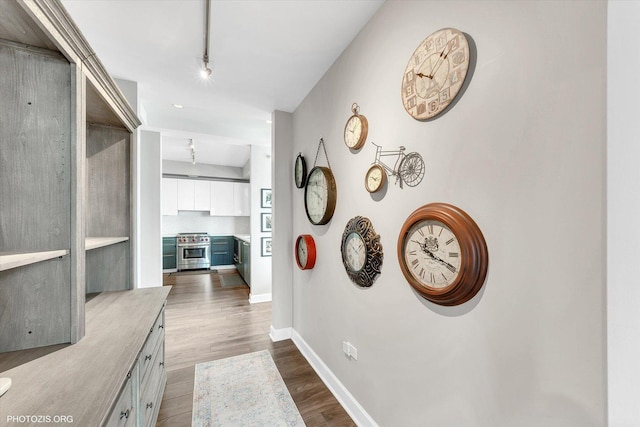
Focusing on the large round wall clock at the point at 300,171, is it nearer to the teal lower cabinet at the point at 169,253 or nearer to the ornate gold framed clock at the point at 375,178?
the ornate gold framed clock at the point at 375,178

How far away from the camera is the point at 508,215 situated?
37.0 inches

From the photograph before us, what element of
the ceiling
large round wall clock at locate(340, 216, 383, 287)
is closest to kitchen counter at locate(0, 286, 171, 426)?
large round wall clock at locate(340, 216, 383, 287)

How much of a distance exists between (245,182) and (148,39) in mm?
5507

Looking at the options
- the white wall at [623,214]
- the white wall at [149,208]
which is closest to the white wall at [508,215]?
the white wall at [623,214]

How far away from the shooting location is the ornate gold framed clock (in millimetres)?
1561

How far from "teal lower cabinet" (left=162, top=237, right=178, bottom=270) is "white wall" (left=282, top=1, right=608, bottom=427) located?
637cm

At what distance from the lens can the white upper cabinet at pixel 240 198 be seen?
719 cm

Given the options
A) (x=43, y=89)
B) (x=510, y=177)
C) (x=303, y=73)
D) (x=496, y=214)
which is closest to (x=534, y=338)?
(x=496, y=214)

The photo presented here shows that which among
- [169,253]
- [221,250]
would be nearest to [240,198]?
[221,250]

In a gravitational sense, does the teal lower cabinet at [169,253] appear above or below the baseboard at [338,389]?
above

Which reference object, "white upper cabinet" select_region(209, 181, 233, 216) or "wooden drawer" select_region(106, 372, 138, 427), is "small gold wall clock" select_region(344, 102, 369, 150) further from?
"white upper cabinet" select_region(209, 181, 233, 216)

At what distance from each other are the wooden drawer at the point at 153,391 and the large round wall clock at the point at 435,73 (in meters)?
2.09

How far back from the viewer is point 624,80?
2.32 feet

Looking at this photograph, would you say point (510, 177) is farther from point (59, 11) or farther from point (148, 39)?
point (148, 39)
